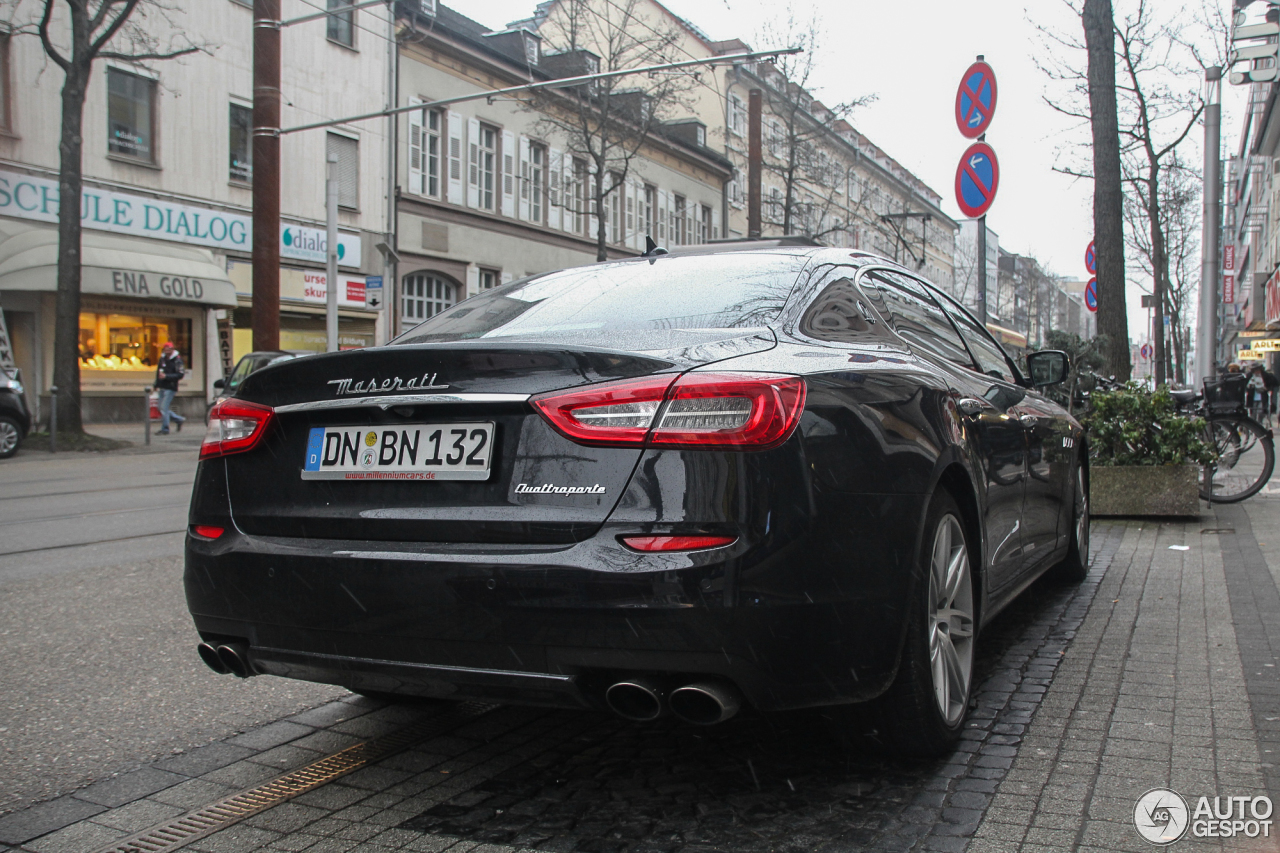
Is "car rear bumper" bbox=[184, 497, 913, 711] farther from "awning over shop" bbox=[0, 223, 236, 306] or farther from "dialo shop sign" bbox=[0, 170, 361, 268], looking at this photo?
"dialo shop sign" bbox=[0, 170, 361, 268]

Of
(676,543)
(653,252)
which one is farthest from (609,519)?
(653,252)

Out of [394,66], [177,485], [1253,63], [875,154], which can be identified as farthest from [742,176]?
[177,485]

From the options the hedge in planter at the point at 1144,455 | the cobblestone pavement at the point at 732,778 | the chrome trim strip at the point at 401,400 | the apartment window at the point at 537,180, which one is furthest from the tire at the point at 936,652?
the apartment window at the point at 537,180

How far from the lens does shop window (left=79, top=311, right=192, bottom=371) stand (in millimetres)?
23219

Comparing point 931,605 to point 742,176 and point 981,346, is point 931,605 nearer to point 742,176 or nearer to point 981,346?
point 981,346

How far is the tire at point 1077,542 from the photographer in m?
5.90

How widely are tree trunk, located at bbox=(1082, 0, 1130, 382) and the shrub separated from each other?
3.70 meters

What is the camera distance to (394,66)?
2970 cm

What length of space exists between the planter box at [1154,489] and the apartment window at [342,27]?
952 inches

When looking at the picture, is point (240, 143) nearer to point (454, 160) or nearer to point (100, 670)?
point (454, 160)

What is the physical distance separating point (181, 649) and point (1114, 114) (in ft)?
36.3

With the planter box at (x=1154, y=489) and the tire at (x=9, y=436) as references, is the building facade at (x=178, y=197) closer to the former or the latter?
the tire at (x=9, y=436)

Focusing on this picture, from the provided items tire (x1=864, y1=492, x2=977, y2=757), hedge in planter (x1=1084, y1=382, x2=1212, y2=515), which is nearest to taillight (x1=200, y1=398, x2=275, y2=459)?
tire (x1=864, y1=492, x2=977, y2=757)

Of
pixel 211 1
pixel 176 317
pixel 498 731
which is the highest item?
pixel 211 1
